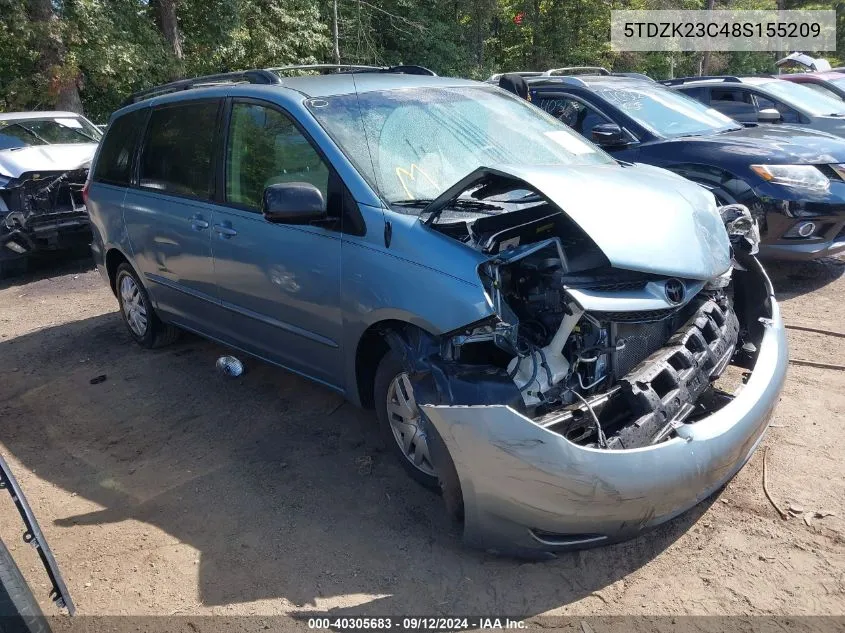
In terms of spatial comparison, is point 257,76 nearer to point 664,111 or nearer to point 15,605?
point 15,605

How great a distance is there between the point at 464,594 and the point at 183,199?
304 cm

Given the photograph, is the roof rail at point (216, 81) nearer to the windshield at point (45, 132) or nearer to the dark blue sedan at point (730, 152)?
the dark blue sedan at point (730, 152)

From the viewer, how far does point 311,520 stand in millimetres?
3258

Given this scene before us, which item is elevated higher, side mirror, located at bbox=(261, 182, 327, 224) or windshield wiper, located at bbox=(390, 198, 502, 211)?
side mirror, located at bbox=(261, 182, 327, 224)

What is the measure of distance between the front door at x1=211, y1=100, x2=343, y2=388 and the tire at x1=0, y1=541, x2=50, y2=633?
1678 millimetres

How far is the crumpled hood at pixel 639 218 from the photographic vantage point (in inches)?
110

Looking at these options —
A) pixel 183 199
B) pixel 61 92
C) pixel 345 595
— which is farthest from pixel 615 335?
pixel 61 92

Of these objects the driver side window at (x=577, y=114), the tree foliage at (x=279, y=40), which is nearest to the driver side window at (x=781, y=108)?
the driver side window at (x=577, y=114)

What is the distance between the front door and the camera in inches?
139

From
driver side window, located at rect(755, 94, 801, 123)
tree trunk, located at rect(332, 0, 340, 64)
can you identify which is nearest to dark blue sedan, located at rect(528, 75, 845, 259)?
driver side window, located at rect(755, 94, 801, 123)

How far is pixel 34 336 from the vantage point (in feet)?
20.5

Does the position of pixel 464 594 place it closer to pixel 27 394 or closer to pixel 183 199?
pixel 183 199

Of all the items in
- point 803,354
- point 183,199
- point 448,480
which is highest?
point 183,199

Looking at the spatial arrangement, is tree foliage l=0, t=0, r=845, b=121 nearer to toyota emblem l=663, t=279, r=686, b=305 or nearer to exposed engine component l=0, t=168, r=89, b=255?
exposed engine component l=0, t=168, r=89, b=255
